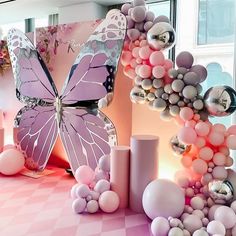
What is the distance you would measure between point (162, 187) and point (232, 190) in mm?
252

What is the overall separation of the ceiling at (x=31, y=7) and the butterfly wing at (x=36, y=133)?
153 cm

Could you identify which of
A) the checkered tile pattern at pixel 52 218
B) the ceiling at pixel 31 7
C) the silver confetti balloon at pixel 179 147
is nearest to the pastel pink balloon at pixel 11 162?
the checkered tile pattern at pixel 52 218

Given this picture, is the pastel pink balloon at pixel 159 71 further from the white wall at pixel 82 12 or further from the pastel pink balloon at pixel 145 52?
the white wall at pixel 82 12

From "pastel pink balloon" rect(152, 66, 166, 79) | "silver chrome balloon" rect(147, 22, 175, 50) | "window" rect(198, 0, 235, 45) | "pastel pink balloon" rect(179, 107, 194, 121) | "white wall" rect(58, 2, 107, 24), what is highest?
"white wall" rect(58, 2, 107, 24)

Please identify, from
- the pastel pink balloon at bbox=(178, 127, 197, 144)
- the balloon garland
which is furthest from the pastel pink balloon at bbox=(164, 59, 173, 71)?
the pastel pink balloon at bbox=(178, 127, 197, 144)

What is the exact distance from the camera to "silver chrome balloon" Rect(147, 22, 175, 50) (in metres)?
1.15

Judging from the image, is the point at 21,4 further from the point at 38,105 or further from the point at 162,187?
the point at 162,187

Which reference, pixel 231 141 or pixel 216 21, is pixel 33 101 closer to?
pixel 231 141

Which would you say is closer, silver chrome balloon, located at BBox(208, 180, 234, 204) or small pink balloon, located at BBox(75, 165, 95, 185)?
silver chrome balloon, located at BBox(208, 180, 234, 204)

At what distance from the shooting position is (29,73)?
5.51 ft

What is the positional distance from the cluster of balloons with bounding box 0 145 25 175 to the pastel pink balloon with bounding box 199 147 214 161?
1060 millimetres

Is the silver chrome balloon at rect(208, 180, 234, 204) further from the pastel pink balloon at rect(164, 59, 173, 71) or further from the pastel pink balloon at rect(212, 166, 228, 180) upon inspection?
the pastel pink balloon at rect(164, 59, 173, 71)

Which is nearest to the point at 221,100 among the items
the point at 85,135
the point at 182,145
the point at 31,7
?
the point at 182,145

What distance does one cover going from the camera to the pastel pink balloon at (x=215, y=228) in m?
0.91
